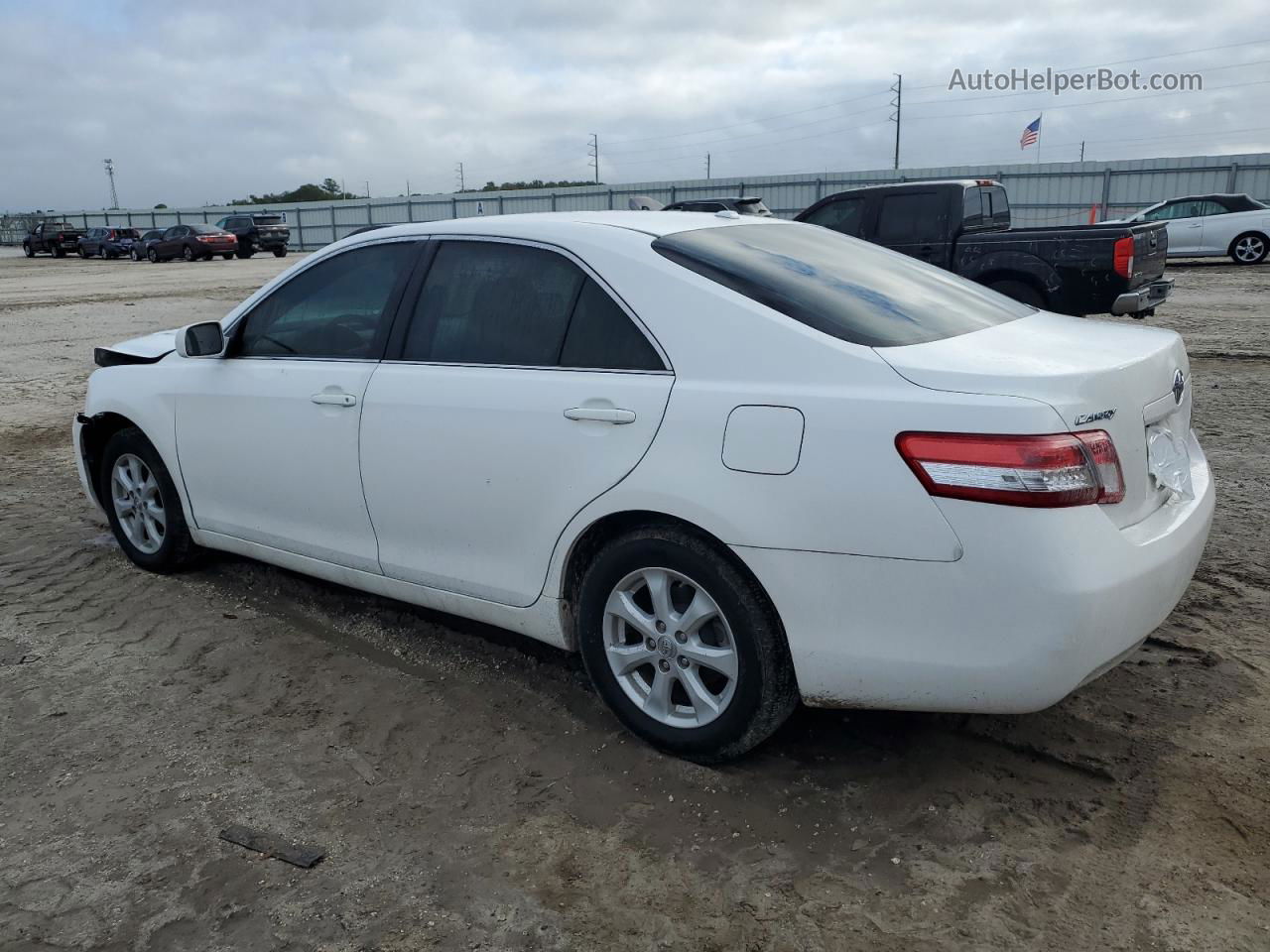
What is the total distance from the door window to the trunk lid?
A: 371 inches

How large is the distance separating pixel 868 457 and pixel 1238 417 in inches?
242

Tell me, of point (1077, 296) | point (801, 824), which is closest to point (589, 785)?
point (801, 824)

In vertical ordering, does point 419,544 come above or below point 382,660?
above

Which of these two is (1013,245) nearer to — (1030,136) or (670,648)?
(670,648)

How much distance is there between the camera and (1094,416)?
2.67 meters

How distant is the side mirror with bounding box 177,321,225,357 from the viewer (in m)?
4.36

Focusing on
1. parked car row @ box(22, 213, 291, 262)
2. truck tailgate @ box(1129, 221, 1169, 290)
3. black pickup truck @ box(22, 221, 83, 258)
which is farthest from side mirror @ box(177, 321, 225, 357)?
black pickup truck @ box(22, 221, 83, 258)

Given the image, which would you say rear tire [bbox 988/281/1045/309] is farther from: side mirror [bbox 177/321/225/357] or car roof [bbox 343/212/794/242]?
side mirror [bbox 177/321/225/357]


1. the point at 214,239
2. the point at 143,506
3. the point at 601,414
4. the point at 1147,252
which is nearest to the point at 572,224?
the point at 601,414

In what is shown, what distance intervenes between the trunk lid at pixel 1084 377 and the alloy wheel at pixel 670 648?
88 cm

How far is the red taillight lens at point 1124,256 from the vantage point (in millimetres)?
10234

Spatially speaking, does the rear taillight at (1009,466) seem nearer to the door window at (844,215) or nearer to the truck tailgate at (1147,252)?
the truck tailgate at (1147,252)

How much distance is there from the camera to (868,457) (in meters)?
2.67

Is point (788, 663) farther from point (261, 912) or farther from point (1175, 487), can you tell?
point (261, 912)
